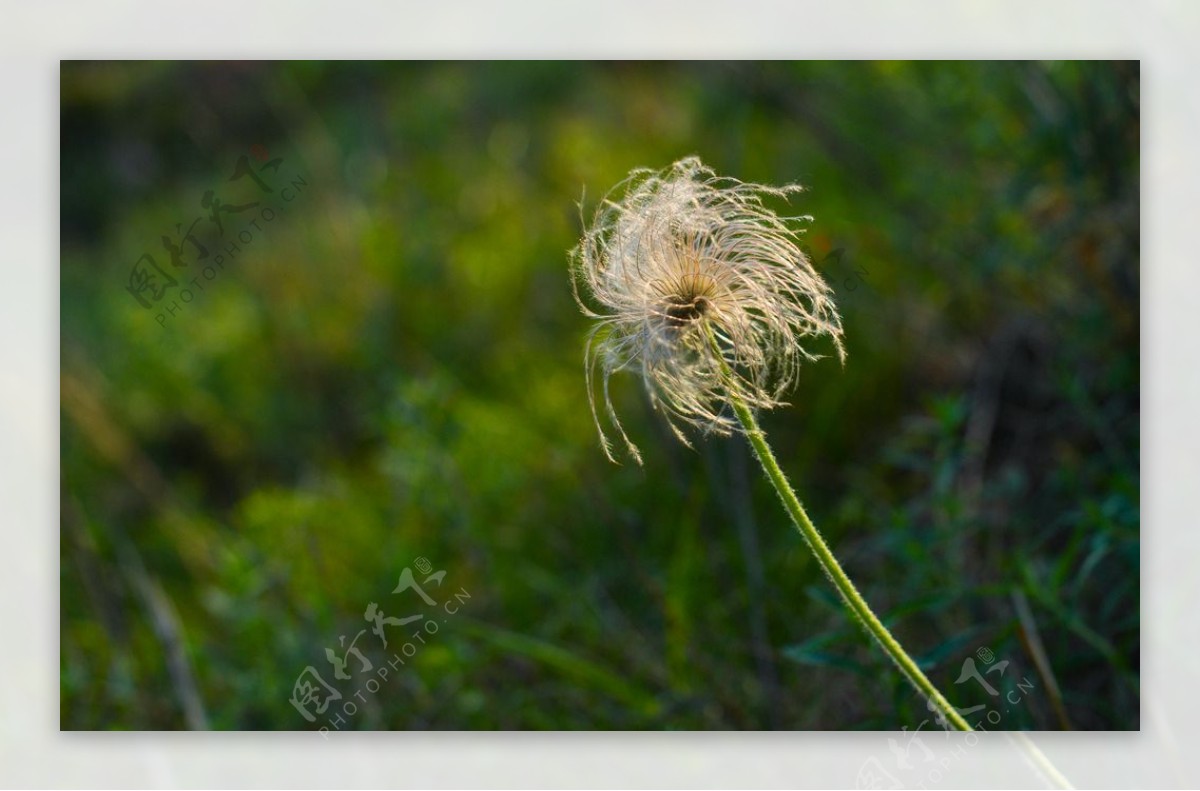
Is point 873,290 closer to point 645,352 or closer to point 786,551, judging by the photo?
point 786,551

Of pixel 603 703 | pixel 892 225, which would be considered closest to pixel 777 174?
pixel 892 225
